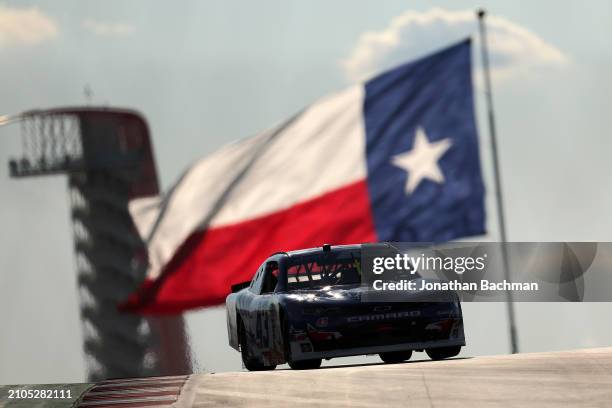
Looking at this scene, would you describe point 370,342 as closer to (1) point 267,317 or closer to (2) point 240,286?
(1) point 267,317

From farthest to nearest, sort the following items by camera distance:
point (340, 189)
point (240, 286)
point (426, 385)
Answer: point (340, 189), point (240, 286), point (426, 385)

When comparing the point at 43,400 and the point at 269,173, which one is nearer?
the point at 43,400

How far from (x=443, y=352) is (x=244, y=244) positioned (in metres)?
9.23

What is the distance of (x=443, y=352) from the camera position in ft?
50.2

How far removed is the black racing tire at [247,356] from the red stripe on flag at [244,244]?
21.3 feet

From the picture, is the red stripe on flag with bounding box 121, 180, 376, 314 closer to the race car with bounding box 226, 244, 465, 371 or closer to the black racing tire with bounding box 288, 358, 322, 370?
the race car with bounding box 226, 244, 465, 371

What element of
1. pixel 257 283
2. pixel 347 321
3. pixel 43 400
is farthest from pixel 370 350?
pixel 43 400

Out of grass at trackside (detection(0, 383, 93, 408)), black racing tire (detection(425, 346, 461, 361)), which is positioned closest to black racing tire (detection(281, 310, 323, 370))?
black racing tire (detection(425, 346, 461, 361))

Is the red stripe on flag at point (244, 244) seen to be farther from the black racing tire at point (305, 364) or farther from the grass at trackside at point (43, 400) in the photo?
the grass at trackside at point (43, 400)

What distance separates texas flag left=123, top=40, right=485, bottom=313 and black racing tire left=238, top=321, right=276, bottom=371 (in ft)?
21.2

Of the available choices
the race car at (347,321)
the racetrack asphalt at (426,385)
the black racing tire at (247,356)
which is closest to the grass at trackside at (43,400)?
the racetrack asphalt at (426,385)

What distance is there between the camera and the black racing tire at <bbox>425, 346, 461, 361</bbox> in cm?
1520

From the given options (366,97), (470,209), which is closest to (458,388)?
(470,209)

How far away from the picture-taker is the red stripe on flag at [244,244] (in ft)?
77.5
